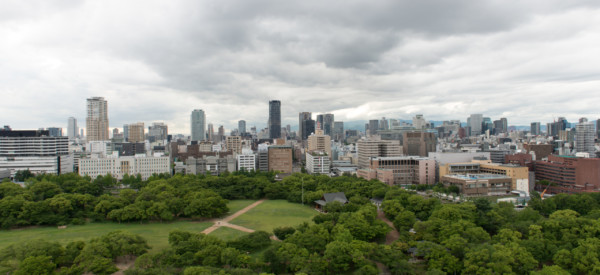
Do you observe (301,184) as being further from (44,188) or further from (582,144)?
(582,144)

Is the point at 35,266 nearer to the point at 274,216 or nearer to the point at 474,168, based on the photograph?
the point at 274,216

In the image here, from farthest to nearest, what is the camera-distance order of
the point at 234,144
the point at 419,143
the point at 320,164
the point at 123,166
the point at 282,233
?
the point at 234,144
the point at 419,143
the point at 320,164
the point at 123,166
the point at 282,233

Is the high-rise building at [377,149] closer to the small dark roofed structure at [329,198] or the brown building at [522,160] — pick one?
the brown building at [522,160]

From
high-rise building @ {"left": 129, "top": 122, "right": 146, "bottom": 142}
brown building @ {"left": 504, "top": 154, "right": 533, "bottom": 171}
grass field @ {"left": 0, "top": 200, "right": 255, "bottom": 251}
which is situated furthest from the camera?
high-rise building @ {"left": 129, "top": 122, "right": 146, "bottom": 142}

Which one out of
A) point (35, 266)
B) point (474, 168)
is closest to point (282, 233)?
point (35, 266)

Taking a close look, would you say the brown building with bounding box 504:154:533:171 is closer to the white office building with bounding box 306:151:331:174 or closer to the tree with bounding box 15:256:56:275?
the white office building with bounding box 306:151:331:174

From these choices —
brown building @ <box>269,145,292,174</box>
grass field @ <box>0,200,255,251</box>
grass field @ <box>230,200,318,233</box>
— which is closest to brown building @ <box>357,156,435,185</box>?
brown building @ <box>269,145,292,174</box>
